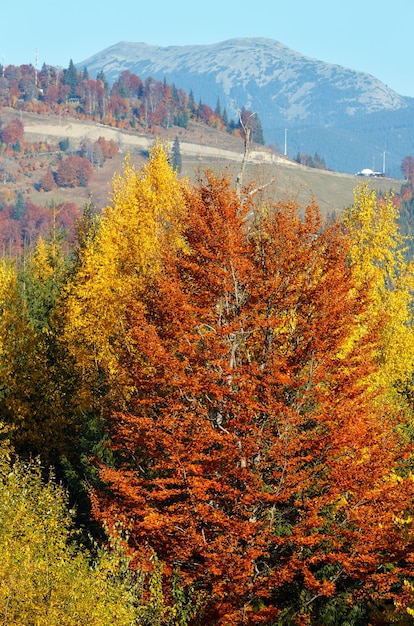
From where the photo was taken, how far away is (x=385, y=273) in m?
38.4

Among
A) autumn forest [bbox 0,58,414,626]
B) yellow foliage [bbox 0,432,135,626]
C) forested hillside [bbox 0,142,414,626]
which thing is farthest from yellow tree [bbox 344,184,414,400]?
yellow foliage [bbox 0,432,135,626]

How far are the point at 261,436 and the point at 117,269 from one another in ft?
47.6

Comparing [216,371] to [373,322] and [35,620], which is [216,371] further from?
[35,620]

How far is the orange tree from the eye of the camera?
22.3 m

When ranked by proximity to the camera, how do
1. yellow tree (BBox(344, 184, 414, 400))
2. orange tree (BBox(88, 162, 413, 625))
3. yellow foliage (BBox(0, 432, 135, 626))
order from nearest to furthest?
yellow foliage (BBox(0, 432, 135, 626)) → orange tree (BBox(88, 162, 413, 625)) → yellow tree (BBox(344, 184, 414, 400))

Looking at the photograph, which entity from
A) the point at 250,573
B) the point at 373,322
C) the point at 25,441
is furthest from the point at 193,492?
the point at 25,441

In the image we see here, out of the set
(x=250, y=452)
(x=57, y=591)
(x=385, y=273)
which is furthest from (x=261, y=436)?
(x=385, y=273)

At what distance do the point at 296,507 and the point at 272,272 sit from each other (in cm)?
610

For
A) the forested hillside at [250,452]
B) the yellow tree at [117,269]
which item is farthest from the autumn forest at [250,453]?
the yellow tree at [117,269]

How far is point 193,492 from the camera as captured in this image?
22.4 metres

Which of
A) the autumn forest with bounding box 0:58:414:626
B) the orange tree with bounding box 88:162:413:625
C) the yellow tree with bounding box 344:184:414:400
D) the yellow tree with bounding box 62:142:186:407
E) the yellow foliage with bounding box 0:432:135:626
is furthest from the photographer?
the yellow tree with bounding box 344:184:414:400

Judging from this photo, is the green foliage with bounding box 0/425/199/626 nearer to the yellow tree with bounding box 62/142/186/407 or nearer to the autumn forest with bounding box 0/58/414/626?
the autumn forest with bounding box 0/58/414/626

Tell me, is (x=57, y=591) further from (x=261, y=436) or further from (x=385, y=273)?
(x=385, y=273)

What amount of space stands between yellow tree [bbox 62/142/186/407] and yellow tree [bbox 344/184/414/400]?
7.47m
